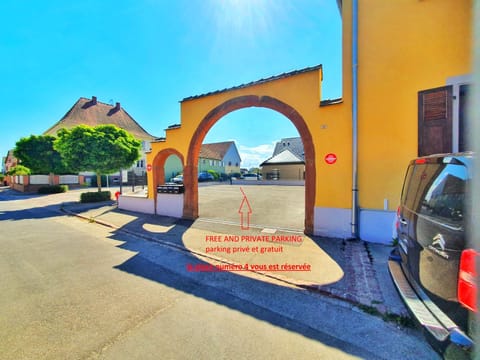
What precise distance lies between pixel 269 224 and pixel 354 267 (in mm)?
3592

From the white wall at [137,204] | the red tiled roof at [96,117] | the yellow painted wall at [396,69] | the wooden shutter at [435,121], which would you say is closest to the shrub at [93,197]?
the white wall at [137,204]

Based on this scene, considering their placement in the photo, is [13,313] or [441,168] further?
[13,313]

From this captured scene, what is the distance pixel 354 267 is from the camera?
4.02 meters

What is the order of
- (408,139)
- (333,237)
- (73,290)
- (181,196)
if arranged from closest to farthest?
1. (73,290)
2. (408,139)
3. (333,237)
4. (181,196)

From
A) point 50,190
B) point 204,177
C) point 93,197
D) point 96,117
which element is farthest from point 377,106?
point 96,117

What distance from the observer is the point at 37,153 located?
62.1 ft

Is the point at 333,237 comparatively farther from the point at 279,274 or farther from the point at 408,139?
the point at 408,139

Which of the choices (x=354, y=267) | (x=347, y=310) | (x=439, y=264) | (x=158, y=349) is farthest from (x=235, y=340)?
(x=354, y=267)

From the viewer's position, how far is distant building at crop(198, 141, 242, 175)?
1555 inches

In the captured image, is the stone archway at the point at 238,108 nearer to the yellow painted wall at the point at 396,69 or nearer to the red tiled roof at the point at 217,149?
the yellow painted wall at the point at 396,69

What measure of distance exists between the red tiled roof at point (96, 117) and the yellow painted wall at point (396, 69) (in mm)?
32700

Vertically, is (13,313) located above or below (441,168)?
below

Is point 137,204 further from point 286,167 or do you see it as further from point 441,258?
point 286,167

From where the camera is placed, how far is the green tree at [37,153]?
61.2 ft
